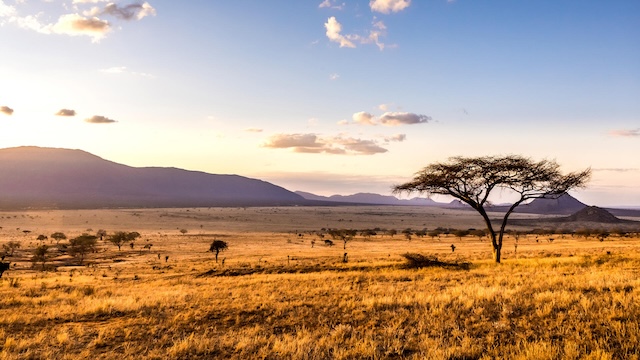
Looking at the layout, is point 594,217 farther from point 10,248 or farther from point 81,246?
point 10,248

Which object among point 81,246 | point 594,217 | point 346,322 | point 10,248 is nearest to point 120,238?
point 81,246

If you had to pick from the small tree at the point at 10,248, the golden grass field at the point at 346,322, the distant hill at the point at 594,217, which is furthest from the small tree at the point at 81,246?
the distant hill at the point at 594,217

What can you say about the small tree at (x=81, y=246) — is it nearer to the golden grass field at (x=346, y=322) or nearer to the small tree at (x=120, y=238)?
the small tree at (x=120, y=238)

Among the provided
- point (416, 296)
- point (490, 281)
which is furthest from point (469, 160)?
point (416, 296)

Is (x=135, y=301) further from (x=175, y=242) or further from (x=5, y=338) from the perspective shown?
(x=175, y=242)

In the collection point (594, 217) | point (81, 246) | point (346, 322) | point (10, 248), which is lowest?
point (10, 248)

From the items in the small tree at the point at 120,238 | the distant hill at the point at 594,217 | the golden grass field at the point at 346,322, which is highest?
the distant hill at the point at 594,217

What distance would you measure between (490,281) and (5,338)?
676 inches

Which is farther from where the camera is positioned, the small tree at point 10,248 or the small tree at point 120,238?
the small tree at point 120,238

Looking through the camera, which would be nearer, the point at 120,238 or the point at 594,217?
the point at 120,238

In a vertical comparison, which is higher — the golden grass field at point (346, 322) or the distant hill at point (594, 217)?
the distant hill at point (594, 217)

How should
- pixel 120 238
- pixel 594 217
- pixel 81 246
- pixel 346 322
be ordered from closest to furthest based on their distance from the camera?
pixel 346 322
pixel 81 246
pixel 120 238
pixel 594 217

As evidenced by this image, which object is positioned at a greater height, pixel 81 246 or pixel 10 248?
pixel 81 246

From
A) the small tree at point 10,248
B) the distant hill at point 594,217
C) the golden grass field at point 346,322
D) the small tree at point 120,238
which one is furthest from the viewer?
the distant hill at point 594,217
